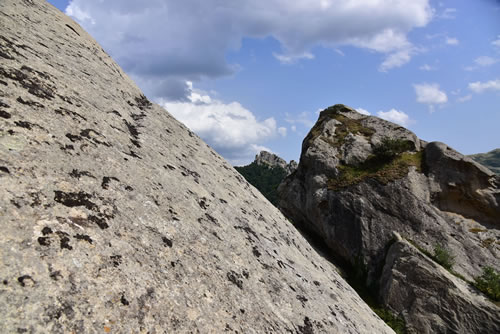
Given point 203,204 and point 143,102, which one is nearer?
point 203,204

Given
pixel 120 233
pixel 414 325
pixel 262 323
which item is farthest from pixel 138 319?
pixel 414 325

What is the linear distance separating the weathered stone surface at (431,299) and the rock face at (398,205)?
0.21ft

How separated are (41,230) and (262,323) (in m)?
4.09

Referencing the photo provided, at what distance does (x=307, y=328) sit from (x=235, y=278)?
2.00m

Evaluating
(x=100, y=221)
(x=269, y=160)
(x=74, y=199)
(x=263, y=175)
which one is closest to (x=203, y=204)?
(x=100, y=221)

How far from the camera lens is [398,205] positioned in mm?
24641

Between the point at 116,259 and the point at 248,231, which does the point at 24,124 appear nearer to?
the point at 116,259

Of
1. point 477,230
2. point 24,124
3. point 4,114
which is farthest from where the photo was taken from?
point 477,230

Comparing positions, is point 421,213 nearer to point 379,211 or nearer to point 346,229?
point 379,211

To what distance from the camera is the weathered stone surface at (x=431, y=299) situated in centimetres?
1755

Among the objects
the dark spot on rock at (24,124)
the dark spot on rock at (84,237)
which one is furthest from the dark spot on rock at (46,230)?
the dark spot on rock at (24,124)

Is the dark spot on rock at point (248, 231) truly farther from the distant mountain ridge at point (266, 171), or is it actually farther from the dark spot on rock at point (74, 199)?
the distant mountain ridge at point (266, 171)

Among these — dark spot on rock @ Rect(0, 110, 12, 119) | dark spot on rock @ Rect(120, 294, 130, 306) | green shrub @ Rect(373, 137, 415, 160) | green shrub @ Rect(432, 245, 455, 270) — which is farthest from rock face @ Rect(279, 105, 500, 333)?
dark spot on rock @ Rect(0, 110, 12, 119)

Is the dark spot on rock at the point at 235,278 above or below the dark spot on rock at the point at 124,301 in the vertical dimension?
above
